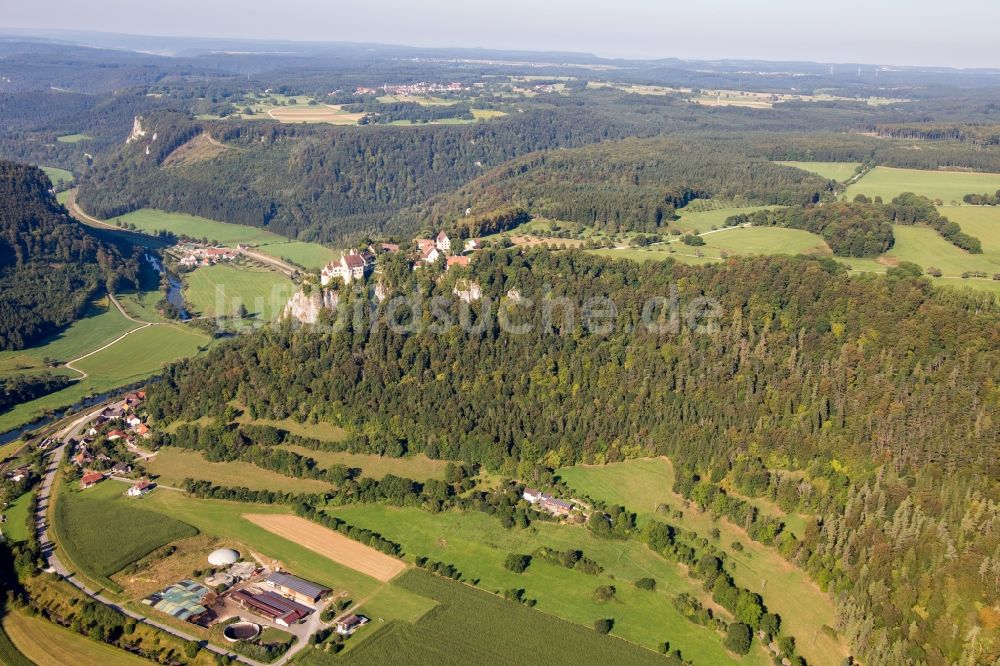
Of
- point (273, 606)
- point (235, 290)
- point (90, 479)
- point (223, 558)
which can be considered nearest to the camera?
point (273, 606)

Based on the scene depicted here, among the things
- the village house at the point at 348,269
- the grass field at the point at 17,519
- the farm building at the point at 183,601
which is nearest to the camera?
the farm building at the point at 183,601

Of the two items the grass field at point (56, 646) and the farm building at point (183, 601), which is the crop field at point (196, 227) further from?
the grass field at point (56, 646)

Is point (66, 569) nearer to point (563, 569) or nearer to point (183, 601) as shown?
point (183, 601)

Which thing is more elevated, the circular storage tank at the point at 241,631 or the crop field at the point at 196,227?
the crop field at the point at 196,227

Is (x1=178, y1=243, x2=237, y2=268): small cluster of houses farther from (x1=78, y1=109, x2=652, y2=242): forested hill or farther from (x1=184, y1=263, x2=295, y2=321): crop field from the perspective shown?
(x1=78, y1=109, x2=652, y2=242): forested hill

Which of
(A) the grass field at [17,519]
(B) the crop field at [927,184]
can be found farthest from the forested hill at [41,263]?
(B) the crop field at [927,184]

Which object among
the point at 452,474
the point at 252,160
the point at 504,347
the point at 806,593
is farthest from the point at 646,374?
the point at 252,160

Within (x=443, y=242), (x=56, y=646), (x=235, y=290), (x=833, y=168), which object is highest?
(x=833, y=168)

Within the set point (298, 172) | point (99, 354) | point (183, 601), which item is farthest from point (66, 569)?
point (298, 172)
